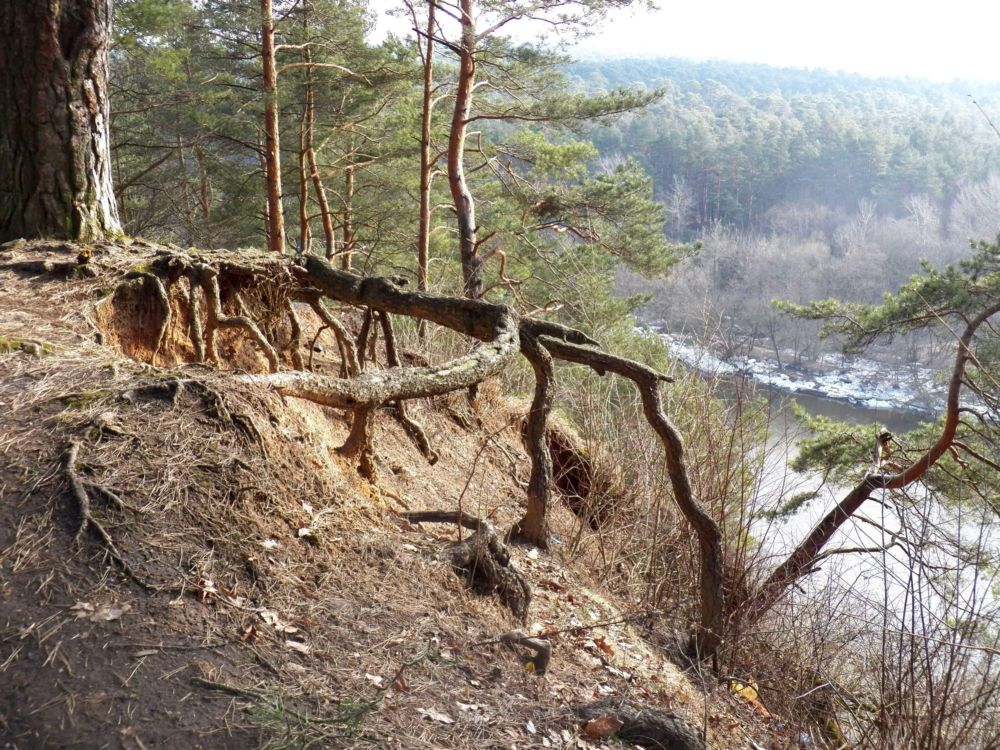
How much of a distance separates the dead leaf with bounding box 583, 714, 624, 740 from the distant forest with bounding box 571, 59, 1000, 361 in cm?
2157

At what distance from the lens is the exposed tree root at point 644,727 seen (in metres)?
2.69

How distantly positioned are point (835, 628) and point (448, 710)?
3089mm

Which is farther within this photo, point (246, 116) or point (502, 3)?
point (246, 116)

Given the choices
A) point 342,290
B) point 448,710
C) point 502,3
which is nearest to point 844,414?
point 502,3

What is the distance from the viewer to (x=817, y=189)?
42656mm

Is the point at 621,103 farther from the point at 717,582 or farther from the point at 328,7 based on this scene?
the point at 717,582

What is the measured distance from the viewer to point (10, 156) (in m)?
4.55

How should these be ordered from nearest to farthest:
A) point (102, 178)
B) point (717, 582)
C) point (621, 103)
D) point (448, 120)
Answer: point (717, 582)
point (102, 178)
point (621, 103)
point (448, 120)

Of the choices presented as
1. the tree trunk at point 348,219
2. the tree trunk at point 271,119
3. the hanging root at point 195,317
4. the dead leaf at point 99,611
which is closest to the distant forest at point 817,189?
the tree trunk at point 348,219

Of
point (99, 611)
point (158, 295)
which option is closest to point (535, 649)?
point (99, 611)

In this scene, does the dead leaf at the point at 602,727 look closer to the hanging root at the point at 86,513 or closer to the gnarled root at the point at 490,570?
the gnarled root at the point at 490,570

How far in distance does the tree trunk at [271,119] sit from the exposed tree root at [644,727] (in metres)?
8.86

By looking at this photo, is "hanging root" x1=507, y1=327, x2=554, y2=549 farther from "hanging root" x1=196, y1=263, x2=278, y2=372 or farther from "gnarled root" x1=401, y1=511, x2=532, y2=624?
"hanging root" x1=196, y1=263, x2=278, y2=372

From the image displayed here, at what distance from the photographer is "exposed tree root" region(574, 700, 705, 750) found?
2691 millimetres
